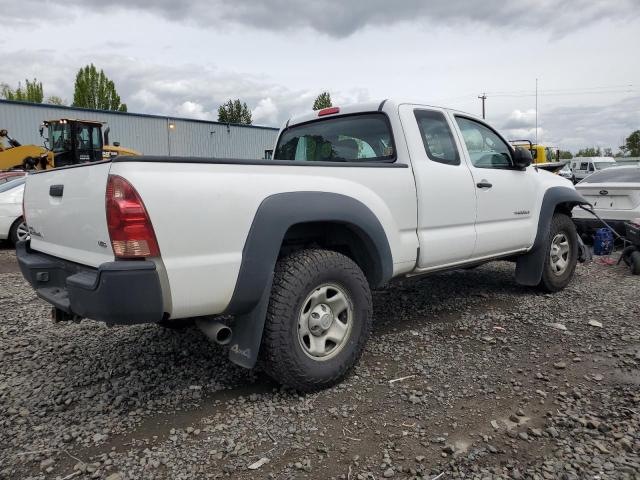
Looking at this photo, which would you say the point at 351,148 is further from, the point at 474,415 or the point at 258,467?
the point at 258,467

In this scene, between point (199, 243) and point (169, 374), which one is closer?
point (199, 243)

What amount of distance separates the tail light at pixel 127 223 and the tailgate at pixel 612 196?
26.0 ft

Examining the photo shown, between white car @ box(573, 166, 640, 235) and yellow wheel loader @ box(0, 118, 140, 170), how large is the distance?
1375cm

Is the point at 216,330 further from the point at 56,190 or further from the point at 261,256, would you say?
the point at 56,190

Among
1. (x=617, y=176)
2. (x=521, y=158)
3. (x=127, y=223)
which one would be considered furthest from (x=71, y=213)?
(x=617, y=176)

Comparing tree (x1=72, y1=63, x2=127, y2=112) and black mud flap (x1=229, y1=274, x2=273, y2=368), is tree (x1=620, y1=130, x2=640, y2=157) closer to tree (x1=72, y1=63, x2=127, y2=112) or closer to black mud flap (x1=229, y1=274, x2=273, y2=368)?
tree (x1=72, y1=63, x2=127, y2=112)

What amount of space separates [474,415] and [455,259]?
1575 millimetres

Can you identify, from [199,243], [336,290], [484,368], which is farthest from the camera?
[484,368]

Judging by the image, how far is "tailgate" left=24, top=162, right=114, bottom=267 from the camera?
2.62 meters

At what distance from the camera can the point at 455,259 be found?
4.22m

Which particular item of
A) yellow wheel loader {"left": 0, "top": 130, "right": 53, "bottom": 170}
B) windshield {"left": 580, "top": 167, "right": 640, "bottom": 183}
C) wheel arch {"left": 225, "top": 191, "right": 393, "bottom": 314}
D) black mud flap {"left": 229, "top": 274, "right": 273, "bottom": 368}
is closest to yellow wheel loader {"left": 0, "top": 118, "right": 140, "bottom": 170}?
yellow wheel loader {"left": 0, "top": 130, "right": 53, "bottom": 170}

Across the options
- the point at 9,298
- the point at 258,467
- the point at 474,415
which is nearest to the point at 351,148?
the point at 474,415

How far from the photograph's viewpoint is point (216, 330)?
2914 mm

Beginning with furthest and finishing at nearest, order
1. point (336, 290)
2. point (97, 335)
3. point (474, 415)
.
Result: point (97, 335), point (336, 290), point (474, 415)
